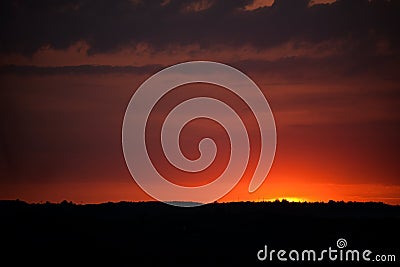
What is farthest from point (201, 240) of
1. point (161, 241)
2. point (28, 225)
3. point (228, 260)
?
point (28, 225)

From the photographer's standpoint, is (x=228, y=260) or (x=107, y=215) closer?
(x=228, y=260)

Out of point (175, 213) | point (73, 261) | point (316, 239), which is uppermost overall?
point (175, 213)

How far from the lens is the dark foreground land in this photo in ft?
259

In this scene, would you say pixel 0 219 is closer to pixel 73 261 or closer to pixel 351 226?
pixel 73 261

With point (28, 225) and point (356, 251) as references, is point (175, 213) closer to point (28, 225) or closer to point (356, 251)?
point (28, 225)

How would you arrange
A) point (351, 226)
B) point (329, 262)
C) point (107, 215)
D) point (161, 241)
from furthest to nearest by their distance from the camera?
1. point (107, 215)
2. point (351, 226)
3. point (161, 241)
4. point (329, 262)

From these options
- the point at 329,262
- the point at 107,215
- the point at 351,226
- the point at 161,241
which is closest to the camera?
the point at 329,262

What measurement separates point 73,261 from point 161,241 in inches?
400

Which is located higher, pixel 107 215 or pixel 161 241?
pixel 107 215

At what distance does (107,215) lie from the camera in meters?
102

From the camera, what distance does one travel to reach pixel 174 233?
89.6 metres

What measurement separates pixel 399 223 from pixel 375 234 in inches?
243

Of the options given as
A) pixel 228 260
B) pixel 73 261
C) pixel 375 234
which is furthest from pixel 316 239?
pixel 73 261

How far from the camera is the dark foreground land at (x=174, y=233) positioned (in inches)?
3110
